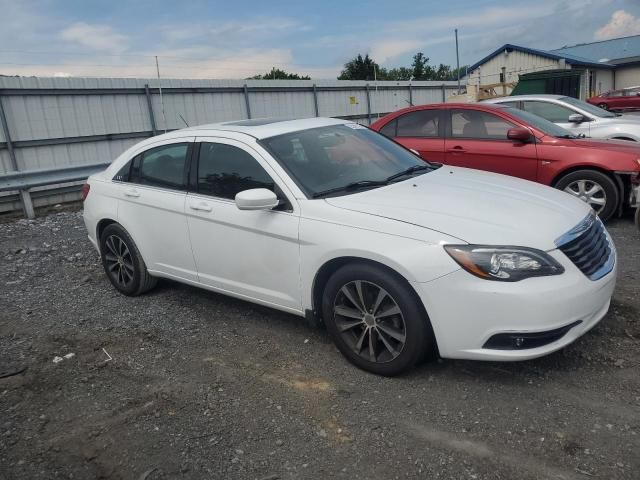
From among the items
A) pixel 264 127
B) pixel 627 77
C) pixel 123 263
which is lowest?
pixel 123 263

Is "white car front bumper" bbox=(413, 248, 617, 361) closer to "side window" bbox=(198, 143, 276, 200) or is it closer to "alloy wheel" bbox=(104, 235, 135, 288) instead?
"side window" bbox=(198, 143, 276, 200)

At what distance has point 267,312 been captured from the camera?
177 inches

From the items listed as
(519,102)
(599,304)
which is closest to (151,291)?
(599,304)

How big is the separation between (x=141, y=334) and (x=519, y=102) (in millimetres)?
7309

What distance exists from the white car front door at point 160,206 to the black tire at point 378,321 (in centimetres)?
148

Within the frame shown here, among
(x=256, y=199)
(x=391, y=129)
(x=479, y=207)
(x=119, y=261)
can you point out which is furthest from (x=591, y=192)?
(x=119, y=261)

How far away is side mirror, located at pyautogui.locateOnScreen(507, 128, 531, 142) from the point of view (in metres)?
6.67

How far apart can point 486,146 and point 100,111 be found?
8.25 metres

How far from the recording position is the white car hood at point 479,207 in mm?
3029

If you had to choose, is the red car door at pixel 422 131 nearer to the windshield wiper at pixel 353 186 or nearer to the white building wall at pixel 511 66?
the windshield wiper at pixel 353 186

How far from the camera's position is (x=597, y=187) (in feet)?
21.3

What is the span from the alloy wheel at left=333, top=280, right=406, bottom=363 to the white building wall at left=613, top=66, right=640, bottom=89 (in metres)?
43.3

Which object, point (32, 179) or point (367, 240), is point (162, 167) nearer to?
point (367, 240)

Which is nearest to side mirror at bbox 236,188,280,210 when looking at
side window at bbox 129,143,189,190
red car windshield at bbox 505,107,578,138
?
side window at bbox 129,143,189,190
